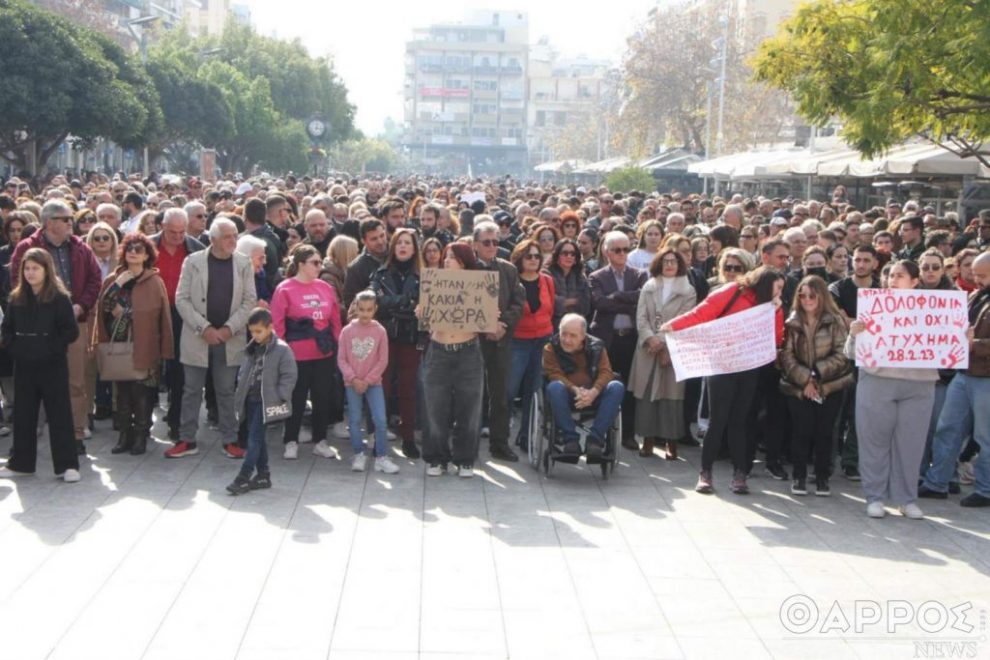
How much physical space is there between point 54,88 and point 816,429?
30.1 m

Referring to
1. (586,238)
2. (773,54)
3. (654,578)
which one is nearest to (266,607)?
(654,578)

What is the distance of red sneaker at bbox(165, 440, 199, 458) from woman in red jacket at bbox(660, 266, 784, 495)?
3.86m

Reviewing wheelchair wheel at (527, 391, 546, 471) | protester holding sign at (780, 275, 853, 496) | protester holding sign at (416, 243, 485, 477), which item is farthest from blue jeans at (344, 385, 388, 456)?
protester holding sign at (780, 275, 853, 496)

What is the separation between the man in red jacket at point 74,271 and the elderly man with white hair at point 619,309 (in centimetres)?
404

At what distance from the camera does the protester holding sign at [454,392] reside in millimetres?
10086

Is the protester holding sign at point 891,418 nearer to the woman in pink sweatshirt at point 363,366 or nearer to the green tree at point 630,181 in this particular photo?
the woman in pink sweatshirt at point 363,366

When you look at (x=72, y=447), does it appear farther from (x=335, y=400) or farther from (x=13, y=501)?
(x=335, y=400)

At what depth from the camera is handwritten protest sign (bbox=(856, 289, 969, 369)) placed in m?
9.17

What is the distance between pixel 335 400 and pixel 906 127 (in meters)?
8.69

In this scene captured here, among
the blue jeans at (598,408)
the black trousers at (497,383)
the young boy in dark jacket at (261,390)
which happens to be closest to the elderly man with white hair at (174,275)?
the young boy in dark jacket at (261,390)

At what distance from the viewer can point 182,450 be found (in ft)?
34.6

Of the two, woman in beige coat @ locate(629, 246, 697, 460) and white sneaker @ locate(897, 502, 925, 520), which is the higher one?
woman in beige coat @ locate(629, 246, 697, 460)

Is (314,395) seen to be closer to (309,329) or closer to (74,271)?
(309,329)

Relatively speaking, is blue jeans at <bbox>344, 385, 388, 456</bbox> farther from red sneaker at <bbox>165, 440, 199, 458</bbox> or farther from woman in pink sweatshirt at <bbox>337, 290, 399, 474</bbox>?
red sneaker at <bbox>165, 440, 199, 458</bbox>
